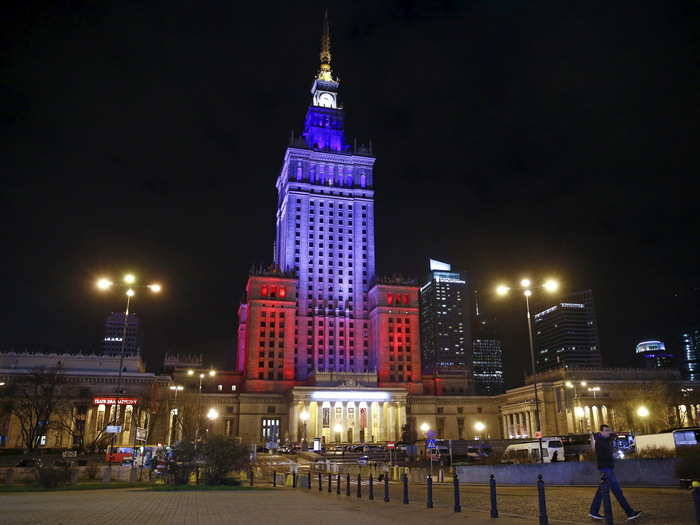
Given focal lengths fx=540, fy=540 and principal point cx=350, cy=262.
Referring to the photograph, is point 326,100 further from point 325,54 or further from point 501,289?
point 501,289

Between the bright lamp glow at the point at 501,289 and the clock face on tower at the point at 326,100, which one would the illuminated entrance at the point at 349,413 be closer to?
the bright lamp glow at the point at 501,289

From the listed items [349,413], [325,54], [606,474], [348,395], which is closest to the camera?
[606,474]

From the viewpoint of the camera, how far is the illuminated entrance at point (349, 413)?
337 ft

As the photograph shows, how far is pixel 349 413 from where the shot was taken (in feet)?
348

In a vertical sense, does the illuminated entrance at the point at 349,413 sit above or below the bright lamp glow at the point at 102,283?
below

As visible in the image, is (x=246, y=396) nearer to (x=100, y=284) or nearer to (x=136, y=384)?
(x=136, y=384)

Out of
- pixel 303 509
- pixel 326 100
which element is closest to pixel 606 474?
pixel 303 509

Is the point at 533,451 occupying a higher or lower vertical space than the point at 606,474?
lower

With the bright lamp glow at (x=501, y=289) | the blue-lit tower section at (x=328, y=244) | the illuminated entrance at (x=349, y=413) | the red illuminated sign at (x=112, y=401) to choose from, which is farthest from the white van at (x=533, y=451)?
the blue-lit tower section at (x=328, y=244)

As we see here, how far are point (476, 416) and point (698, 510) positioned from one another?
11584 centimetres

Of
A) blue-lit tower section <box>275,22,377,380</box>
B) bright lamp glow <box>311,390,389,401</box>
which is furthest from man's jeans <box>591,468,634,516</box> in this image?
blue-lit tower section <box>275,22,377,380</box>

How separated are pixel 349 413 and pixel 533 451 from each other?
211 feet

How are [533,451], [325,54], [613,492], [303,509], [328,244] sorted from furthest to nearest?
[325,54], [328,244], [533,451], [303,509], [613,492]

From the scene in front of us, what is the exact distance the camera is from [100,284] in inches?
1254
